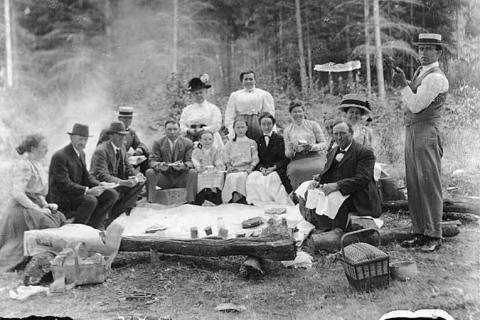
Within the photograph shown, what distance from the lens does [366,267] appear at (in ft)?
12.0

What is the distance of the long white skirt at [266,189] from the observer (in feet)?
21.7

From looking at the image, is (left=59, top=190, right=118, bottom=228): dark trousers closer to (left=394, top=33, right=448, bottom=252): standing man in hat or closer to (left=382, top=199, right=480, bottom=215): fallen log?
(left=394, top=33, right=448, bottom=252): standing man in hat

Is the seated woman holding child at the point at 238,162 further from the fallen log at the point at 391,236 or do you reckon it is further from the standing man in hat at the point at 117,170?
the fallen log at the point at 391,236

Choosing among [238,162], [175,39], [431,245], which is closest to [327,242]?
[431,245]

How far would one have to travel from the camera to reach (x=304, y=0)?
6836 mm

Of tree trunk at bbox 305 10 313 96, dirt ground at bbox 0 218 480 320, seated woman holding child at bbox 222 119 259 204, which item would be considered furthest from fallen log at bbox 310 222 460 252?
tree trunk at bbox 305 10 313 96

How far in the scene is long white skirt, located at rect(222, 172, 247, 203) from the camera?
265 inches

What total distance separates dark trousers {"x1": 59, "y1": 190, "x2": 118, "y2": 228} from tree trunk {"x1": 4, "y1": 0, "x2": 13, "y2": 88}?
1742mm

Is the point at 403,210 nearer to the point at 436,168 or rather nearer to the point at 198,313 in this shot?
the point at 436,168

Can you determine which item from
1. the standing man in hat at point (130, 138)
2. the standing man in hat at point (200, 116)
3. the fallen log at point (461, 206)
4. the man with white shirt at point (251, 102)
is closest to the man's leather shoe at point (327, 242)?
the fallen log at point (461, 206)

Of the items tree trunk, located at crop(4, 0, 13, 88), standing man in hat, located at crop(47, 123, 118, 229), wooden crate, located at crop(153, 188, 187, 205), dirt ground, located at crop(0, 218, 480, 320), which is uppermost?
tree trunk, located at crop(4, 0, 13, 88)

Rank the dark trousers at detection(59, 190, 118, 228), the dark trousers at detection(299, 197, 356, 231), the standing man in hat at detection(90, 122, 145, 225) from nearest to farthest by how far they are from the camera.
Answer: the dark trousers at detection(299, 197, 356, 231) → the dark trousers at detection(59, 190, 118, 228) → the standing man in hat at detection(90, 122, 145, 225)

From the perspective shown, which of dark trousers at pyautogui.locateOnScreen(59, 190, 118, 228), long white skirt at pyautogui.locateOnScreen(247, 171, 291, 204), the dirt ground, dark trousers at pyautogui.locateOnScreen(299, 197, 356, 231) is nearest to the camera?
the dirt ground

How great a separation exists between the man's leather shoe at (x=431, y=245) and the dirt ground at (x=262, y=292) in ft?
0.22
